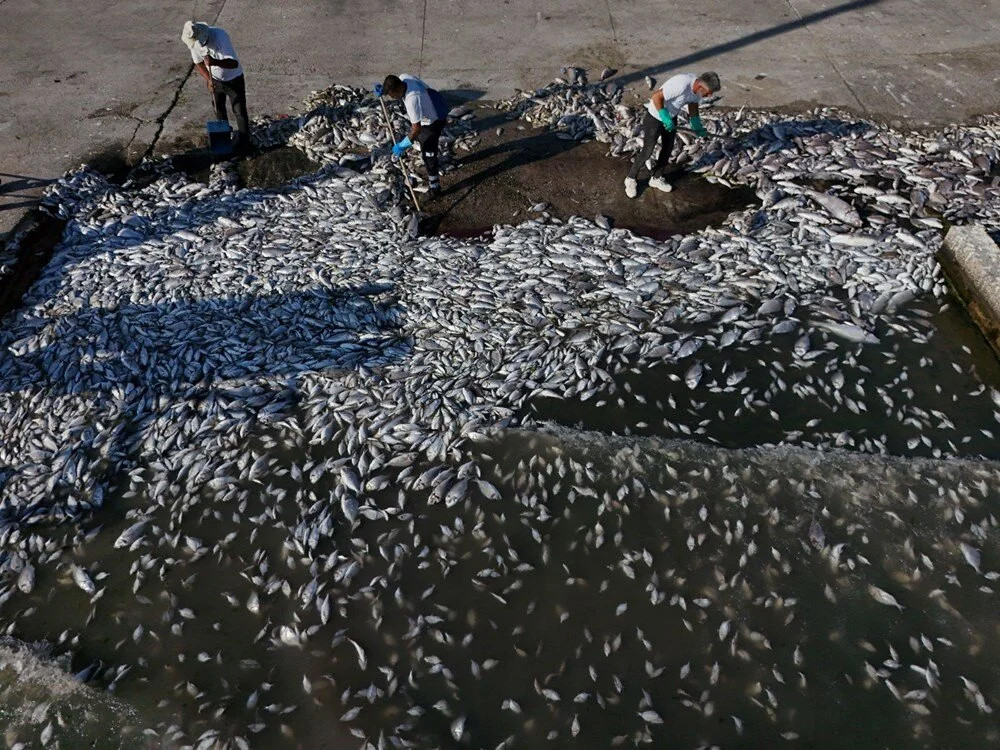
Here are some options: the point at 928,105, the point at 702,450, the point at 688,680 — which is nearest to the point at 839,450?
the point at 702,450

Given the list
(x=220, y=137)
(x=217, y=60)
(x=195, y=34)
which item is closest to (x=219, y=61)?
(x=217, y=60)

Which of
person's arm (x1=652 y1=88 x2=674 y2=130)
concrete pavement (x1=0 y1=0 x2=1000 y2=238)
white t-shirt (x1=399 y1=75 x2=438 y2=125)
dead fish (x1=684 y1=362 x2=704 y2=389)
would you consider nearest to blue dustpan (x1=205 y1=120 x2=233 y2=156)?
concrete pavement (x1=0 y1=0 x2=1000 y2=238)

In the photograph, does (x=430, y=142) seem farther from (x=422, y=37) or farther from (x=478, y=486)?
(x=422, y=37)

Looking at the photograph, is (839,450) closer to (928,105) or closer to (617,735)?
(617,735)

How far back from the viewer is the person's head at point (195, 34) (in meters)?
9.24

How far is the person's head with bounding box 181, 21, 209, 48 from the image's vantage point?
9242mm

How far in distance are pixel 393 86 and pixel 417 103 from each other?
41 cm

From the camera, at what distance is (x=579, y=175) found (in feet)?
32.4

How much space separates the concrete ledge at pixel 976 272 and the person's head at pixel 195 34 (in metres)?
8.98

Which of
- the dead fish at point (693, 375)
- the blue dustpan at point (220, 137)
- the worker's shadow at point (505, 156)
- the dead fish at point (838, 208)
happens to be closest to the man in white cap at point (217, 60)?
the blue dustpan at point (220, 137)

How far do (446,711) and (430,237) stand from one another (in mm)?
5515

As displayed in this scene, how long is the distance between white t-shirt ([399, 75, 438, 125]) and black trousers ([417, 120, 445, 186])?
0.11 metres

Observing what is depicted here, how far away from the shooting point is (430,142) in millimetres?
9094

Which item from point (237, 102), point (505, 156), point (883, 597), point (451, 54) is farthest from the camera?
point (451, 54)
